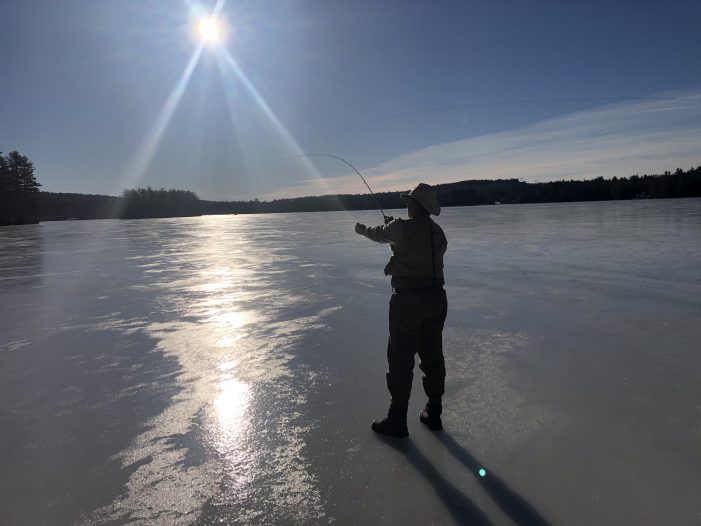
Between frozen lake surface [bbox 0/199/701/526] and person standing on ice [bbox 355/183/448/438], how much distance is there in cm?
26

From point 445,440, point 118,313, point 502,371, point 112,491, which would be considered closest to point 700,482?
point 445,440

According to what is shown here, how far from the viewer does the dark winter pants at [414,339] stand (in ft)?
9.68

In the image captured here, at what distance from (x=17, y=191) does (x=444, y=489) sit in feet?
241

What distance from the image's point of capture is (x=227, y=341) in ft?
16.5

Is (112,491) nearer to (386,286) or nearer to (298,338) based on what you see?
(298,338)

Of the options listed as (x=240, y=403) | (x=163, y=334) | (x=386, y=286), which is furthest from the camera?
(x=386, y=286)

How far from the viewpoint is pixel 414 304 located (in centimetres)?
293

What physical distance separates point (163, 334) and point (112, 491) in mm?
3121

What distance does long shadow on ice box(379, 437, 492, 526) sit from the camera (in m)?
2.19

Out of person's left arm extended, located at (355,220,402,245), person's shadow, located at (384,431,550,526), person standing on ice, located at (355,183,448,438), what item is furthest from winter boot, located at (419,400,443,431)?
person's left arm extended, located at (355,220,402,245)

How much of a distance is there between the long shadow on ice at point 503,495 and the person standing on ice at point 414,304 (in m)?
0.37

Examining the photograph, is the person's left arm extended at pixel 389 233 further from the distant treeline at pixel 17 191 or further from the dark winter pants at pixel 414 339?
the distant treeline at pixel 17 191

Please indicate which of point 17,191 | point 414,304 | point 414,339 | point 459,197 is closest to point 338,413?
point 414,339

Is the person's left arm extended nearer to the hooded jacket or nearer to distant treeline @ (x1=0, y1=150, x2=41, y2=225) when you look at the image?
the hooded jacket
